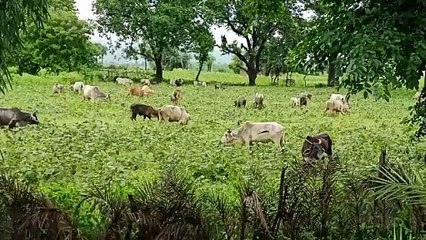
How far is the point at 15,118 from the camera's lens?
43.5ft

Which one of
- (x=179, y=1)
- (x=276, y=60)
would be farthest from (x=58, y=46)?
(x=276, y=60)

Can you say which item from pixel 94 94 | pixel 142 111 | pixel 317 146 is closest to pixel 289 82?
pixel 94 94

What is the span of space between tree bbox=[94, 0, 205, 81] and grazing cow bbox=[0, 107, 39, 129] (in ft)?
70.3

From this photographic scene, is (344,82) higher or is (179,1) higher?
(179,1)

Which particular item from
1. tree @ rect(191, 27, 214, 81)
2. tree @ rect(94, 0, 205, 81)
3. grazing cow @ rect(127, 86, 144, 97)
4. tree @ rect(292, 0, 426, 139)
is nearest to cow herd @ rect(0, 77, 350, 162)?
tree @ rect(292, 0, 426, 139)

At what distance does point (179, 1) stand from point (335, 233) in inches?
1255

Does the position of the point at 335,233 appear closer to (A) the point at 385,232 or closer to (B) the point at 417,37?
(A) the point at 385,232

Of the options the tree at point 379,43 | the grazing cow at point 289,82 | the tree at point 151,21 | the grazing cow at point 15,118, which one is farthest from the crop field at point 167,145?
the grazing cow at point 289,82

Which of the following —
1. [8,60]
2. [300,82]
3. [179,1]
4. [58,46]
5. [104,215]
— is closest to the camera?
[104,215]

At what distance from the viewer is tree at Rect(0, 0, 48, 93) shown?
4.51 metres

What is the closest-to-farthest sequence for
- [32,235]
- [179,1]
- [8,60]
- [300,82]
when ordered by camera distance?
[32,235]
[8,60]
[179,1]
[300,82]

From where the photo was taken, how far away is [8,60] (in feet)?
16.6

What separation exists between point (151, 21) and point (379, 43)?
31054mm

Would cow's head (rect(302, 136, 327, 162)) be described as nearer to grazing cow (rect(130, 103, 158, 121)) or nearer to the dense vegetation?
the dense vegetation
